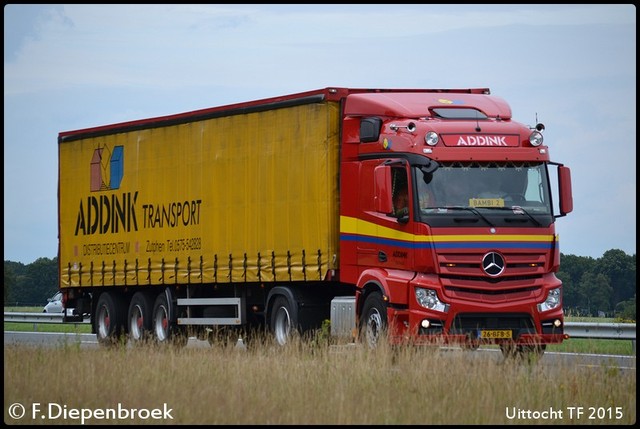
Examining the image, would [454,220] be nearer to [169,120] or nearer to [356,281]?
[356,281]

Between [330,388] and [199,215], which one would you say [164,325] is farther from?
[330,388]

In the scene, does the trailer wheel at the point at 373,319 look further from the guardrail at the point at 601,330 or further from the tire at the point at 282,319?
the guardrail at the point at 601,330

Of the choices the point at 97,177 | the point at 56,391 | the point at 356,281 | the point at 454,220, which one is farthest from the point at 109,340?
the point at 56,391

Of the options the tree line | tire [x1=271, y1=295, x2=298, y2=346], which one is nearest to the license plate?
tire [x1=271, y1=295, x2=298, y2=346]

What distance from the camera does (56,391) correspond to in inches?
597

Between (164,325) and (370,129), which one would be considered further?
(164,325)

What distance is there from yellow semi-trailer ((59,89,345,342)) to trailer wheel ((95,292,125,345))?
25mm

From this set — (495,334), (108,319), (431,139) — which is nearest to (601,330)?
(495,334)

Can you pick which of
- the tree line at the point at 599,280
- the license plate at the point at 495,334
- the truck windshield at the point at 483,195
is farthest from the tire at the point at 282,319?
the tree line at the point at 599,280

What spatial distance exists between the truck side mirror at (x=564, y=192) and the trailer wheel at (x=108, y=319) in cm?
1059

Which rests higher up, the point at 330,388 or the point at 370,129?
the point at 370,129

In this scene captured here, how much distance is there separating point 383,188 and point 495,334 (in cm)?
261

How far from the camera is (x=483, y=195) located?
1997 cm

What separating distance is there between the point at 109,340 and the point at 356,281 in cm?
810
